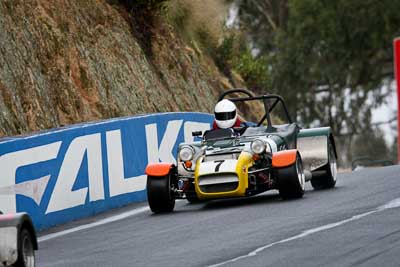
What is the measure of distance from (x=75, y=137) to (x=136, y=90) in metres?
9.76

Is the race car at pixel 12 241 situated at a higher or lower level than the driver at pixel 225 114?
lower

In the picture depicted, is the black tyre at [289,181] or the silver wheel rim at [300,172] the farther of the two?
the silver wheel rim at [300,172]

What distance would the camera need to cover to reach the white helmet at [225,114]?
1789 centimetres

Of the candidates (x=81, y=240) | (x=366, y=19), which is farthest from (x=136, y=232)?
(x=366, y=19)

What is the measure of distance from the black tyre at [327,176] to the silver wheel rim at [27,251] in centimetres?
793

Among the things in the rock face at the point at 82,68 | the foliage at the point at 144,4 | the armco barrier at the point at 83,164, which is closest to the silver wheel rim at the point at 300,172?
the armco barrier at the point at 83,164

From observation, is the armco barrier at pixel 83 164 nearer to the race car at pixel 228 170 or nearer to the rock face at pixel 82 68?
the race car at pixel 228 170

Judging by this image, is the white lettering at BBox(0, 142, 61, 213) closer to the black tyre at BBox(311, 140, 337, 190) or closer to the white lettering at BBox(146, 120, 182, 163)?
the white lettering at BBox(146, 120, 182, 163)

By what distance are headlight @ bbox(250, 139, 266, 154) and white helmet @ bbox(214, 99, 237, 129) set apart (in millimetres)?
1158

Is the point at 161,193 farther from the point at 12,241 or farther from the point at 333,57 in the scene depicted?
the point at 333,57

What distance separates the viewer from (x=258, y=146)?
16.8 m

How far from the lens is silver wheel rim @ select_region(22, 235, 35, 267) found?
430 inches

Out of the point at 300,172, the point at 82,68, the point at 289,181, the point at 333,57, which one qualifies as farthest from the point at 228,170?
the point at 333,57

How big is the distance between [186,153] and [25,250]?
6.21 m
